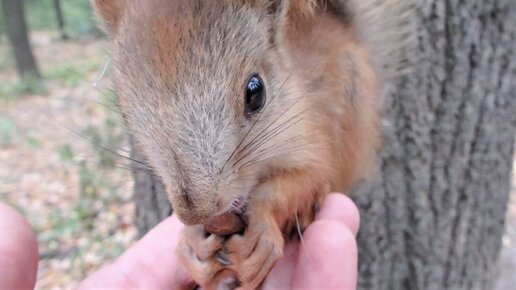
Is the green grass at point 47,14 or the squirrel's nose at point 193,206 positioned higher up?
the green grass at point 47,14

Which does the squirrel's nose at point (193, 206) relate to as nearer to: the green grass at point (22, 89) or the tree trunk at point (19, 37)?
the green grass at point (22, 89)

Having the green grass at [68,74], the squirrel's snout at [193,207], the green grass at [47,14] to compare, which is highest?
the green grass at [47,14]

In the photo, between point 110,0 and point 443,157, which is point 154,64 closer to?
point 110,0

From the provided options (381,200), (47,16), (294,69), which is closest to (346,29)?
(294,69)

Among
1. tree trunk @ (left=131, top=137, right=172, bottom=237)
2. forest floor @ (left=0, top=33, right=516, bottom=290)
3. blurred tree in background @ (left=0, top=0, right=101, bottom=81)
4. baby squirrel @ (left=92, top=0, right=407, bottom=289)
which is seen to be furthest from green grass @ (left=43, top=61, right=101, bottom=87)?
baby squirrel @ (left=92, top=0, right=407, bottom=289)

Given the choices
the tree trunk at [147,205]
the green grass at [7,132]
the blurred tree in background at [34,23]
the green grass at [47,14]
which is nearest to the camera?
the tree trunk at [147,205]

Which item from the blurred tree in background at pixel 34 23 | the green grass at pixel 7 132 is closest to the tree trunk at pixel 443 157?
the green grass at pixel 7 132

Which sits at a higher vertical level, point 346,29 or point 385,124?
point 346,29
